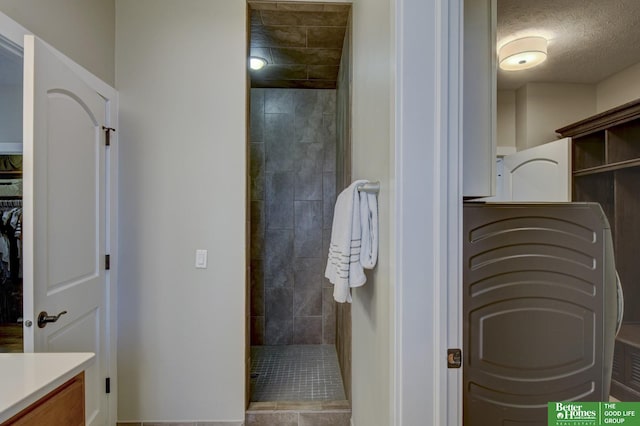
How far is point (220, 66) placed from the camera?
2.00 meters

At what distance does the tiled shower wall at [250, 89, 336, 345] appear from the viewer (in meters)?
3.24

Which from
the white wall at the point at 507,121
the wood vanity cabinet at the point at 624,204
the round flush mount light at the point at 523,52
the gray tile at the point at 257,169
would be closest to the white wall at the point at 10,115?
the gray tile at the point at 257,169

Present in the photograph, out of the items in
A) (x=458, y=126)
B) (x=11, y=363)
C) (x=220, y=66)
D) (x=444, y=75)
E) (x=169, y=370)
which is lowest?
(x=169, y=370)

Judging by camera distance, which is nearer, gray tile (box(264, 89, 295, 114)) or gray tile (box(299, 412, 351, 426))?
gray tile (box(299, 412, 351, 426))

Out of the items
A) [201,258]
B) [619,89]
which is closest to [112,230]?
[201,258]

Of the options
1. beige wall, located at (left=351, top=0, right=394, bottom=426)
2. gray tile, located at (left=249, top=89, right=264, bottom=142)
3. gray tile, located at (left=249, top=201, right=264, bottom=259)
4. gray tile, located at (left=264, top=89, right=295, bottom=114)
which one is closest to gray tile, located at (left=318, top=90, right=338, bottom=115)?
gray tile, located at (left=264, top=89, right=295, bottom=114)

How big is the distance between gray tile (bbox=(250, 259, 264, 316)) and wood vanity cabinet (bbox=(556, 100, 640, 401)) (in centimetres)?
283

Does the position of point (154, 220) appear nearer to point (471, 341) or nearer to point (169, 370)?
point (169, 370)

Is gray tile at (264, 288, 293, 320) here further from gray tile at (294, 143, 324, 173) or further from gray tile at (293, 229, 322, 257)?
gray tile at (294, 143, 324, 173)

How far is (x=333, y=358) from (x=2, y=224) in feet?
8.79

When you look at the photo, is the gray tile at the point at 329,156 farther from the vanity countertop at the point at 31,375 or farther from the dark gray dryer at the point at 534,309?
the vanity countertop at the point at 31,375

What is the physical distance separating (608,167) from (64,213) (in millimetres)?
3521

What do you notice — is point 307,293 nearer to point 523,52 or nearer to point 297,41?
point 297,41

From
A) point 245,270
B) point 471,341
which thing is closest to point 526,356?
point 471,341
